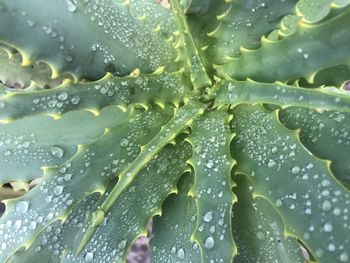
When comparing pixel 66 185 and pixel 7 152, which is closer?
pixel 66 185

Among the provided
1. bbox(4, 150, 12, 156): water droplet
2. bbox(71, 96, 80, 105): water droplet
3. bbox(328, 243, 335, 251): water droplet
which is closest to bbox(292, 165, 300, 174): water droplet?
bbox(328, 243, 335, 251): water droplet

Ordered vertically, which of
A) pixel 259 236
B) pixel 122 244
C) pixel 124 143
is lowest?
pixel 259 236

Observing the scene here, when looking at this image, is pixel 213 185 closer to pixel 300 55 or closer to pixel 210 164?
pixel 210 164

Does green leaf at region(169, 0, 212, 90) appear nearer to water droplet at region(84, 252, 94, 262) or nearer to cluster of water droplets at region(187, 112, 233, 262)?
cluster of water droplets at region(187, 112, 233, 262)

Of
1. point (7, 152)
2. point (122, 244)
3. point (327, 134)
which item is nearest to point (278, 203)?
point (327, 134)

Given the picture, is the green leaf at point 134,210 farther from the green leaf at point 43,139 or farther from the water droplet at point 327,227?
the water droplet at point 327,227

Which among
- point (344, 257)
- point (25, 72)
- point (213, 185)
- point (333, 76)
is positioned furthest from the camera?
point (25, 72)
